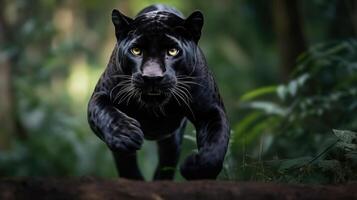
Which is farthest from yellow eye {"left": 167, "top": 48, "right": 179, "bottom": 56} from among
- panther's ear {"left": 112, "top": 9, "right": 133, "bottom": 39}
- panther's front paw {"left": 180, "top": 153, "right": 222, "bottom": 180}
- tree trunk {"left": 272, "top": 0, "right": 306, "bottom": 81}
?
tree trunk {"left": 272, "top": 0, "right": 306, "bottom": 81}

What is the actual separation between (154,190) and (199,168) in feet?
2.89

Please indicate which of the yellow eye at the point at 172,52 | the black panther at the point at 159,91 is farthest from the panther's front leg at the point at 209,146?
the yellow eye at the point at 172,52

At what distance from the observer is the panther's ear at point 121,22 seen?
468cm

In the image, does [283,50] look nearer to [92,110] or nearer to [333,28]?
[333,28]

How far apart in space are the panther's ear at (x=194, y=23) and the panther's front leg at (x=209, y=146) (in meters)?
0.54

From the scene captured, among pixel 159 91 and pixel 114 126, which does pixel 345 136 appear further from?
pixel 114 126

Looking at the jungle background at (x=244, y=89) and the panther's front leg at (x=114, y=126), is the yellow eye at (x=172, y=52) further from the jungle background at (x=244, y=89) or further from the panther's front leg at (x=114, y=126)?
the jungle background at (x=244, y=89)

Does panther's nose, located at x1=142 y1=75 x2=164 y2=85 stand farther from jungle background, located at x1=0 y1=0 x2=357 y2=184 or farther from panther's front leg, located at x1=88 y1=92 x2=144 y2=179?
jungle background, located at x1=0 y1=0 x2=357 y2=184

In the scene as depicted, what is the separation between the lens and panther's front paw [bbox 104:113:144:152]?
4.10m

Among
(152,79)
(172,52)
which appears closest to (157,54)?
(172,52)

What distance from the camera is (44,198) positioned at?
3090mm

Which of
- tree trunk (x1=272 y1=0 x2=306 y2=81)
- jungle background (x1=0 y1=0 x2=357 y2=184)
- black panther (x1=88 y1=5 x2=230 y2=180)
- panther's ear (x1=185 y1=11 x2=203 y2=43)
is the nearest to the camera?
black panther (x1=88 y1=5 x2=230 y2=180)

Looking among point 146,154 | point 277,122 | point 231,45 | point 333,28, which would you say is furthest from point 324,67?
point 231,45

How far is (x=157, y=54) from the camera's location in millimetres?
4449
